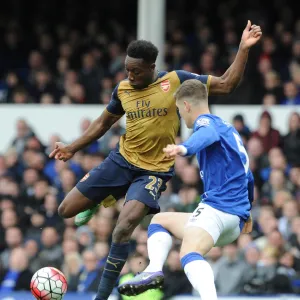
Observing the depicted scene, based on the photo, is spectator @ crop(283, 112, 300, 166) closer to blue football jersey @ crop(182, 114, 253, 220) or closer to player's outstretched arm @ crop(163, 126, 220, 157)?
blue football jersey @ crop(182, 114, 253, 220)

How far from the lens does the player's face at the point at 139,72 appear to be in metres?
9.05

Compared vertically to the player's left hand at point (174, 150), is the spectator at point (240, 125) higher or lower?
lower

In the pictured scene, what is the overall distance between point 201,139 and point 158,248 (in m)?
1.30

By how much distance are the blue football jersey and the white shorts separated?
2.0 inches

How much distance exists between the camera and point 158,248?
884 centimetres

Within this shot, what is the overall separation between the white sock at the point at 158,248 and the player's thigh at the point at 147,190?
1.22ft

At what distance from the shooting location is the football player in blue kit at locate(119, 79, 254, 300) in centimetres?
831

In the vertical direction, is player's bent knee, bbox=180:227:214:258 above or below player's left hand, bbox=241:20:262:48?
below

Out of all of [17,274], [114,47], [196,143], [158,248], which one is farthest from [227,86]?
[114,47]

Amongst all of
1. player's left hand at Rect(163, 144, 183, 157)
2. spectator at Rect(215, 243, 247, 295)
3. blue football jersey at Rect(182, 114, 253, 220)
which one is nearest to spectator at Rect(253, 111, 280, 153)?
spectator at Rect(215, 243, 247, 295)

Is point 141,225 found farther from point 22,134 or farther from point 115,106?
point 115,106

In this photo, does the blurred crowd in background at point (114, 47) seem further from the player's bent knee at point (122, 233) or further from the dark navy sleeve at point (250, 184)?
the player's bent knee at point (122, 233)

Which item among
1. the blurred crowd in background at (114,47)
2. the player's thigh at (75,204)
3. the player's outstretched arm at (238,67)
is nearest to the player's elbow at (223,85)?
the player's outstretched arm at (238,67)

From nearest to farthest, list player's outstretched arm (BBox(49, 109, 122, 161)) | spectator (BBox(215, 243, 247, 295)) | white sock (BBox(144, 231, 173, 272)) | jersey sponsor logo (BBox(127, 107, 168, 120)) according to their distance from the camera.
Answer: white sock (BBox(144, 231, 173, 272))
jersey sponsor logo (BBox(127, 107, 168, 120))
player's outstretched arm (BBox(49, 109, 122, 161))
spectator (BBox(215, 243, 247, 295))
